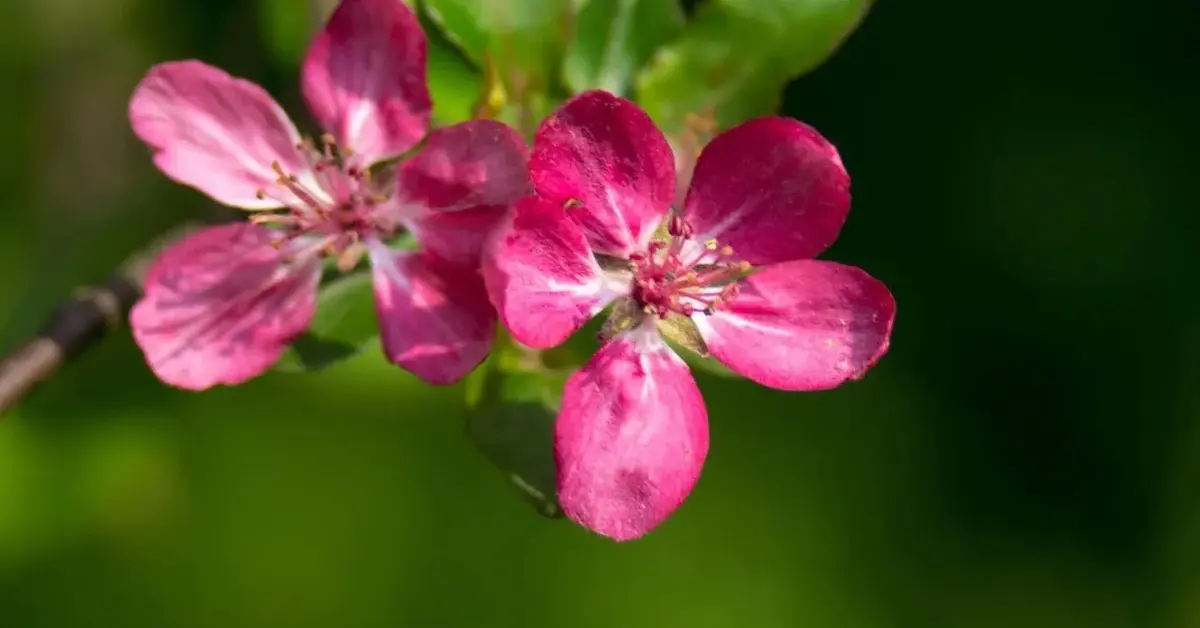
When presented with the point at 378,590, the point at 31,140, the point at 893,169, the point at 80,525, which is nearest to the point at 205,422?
the point at 80,525

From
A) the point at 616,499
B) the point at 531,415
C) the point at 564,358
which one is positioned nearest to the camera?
the point at 616,499

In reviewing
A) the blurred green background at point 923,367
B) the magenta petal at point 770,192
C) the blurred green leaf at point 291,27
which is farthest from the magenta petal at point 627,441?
the blurred green background at point 923,367

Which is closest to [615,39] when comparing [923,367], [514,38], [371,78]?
[514,38]

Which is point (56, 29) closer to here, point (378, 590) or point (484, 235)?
point (378, 590)

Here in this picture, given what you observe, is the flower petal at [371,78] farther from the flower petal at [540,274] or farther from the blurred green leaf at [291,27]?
the blurred green leaf at [291,27]

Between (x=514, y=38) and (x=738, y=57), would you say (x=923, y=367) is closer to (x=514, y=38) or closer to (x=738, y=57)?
(x=738, y=57)
